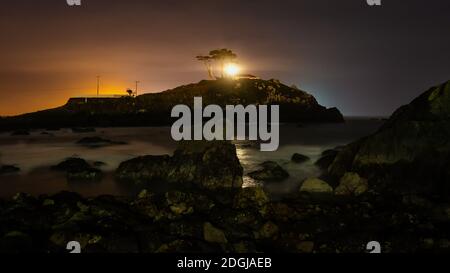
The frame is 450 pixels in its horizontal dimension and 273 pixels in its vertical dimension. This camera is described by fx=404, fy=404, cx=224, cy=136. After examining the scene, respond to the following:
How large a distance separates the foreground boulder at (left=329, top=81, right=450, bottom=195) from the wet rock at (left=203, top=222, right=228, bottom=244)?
34.0ft

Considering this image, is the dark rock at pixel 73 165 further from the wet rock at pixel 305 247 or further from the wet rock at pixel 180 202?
the wet rock at pixel 305 247

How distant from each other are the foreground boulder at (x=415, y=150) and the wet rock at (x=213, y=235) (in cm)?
1037

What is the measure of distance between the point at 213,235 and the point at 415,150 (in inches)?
507

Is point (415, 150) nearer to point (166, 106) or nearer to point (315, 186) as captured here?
point (315, 186)

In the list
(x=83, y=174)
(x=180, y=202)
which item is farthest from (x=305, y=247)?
(x=83, y=174)

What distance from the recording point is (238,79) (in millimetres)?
150750

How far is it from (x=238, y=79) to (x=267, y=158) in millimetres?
114024

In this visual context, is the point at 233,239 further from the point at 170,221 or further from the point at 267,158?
the point at 267,158

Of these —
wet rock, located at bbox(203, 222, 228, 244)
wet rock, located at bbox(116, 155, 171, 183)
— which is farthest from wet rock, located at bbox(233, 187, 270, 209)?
wet rock, located at bbox(116, 155, 171, 183)

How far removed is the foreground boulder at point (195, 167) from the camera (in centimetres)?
2136

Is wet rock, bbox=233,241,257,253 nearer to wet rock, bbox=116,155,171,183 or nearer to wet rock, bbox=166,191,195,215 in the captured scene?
wet rock, bbox=166,191,195,215

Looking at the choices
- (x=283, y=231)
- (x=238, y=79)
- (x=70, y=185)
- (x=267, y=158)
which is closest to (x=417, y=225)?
(x=283, y=231)

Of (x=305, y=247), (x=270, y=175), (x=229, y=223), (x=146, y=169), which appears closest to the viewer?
(x=305, y=247)

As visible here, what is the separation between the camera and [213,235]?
12.3 m
